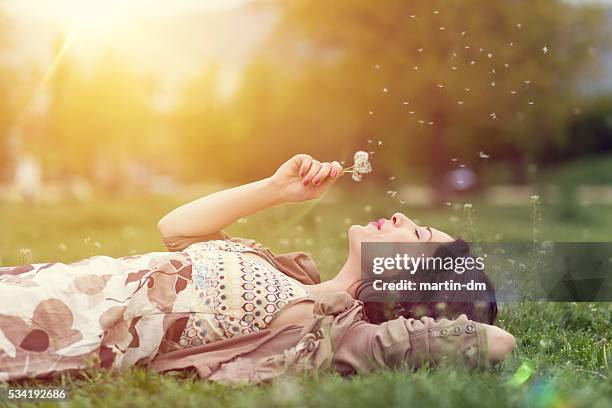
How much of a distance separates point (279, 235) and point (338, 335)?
3243 mm

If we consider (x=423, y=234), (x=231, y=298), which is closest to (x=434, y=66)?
(x=423, y=234)

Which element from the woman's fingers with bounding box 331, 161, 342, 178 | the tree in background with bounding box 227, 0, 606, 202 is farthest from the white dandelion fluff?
the tree in background with bounding box 227, 0, 606, 202

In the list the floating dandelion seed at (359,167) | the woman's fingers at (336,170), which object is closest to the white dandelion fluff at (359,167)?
the floating dandelion seed at (359,167)

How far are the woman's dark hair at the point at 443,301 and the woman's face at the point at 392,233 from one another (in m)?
0.08

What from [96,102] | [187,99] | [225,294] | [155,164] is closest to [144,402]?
[225,294]

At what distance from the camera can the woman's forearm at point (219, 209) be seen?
11.2ft

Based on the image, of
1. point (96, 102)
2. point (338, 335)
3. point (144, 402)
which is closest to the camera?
point (144, 402)

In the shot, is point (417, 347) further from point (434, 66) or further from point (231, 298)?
point (434, 66)

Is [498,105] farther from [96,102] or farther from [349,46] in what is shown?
[96,102]

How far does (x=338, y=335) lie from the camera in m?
2.95

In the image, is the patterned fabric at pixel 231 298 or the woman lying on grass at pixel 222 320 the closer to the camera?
the woman lying on grass at pixel 222 320

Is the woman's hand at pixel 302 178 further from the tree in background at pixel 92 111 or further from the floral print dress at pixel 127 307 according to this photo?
the tree in background at pixel 92 111

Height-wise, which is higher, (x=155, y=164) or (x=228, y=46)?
(x=228, y=46)

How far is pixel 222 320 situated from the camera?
304 cm
